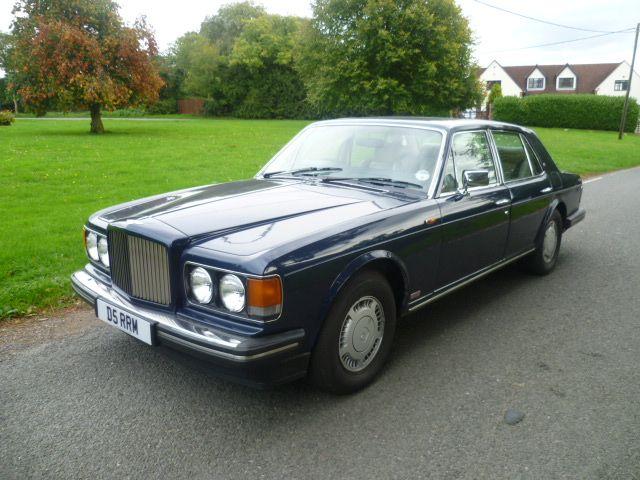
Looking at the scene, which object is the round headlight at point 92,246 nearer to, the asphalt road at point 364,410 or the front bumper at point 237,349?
the asphalt road at point 364,410

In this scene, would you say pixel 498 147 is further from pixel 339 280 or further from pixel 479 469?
pixel 479 469

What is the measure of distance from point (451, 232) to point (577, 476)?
1.77 meters

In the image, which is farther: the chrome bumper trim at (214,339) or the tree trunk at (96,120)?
the tree trunk at (96,120)

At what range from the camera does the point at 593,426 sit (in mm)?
2836

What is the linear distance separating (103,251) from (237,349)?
142cm

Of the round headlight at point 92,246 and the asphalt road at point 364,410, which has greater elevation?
the round headlight at point 92,246

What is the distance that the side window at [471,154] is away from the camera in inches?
158

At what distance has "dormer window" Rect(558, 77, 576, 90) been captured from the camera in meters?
64.6

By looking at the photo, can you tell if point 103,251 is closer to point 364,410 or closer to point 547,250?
point 364,410

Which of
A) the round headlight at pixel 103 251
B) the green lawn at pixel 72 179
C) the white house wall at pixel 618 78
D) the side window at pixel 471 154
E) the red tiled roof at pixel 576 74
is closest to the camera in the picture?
the round headlight at pixel 103 251

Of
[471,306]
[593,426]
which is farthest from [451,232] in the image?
[593,426]

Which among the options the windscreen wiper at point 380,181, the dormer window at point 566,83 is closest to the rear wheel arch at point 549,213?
the windscreen wiper at point 380,181

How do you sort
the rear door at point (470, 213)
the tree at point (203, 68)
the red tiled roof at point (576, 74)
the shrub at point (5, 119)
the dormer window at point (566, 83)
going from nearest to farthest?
the rear door at point (470, 213)
the shrub at point (5, 119)
the tree at point (203, 68)
the red tiled roof at point (576, 74)
the dormer window at point (566, 83)

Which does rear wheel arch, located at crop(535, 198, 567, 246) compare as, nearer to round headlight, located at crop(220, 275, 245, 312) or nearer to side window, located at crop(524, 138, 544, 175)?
side window, located at crop(524, 138, 544, 175)
